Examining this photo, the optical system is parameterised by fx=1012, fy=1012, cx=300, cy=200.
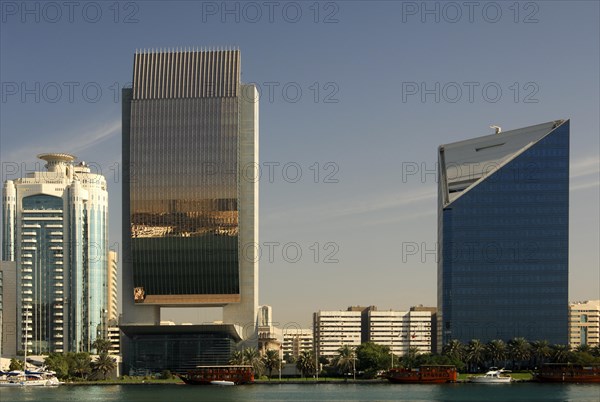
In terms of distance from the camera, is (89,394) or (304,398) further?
(89,394)

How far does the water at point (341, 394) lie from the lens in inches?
6225

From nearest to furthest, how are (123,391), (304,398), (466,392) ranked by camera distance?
(304,398) < (466,392) < (123,391)

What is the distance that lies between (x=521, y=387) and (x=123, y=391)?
248ft

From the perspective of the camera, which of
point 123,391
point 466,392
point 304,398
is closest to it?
point 304,398

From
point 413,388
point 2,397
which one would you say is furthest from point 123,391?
point 413,388

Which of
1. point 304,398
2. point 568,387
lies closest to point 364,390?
point 304,398

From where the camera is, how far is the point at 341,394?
172 m

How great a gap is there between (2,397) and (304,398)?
5160cm

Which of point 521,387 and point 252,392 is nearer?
point 252,392

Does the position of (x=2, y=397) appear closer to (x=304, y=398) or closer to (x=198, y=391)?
(x=198, y=391)

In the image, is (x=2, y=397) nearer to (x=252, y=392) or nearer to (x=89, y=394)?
(x=89, y=394)

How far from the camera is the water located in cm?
15812

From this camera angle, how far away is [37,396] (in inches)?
6772

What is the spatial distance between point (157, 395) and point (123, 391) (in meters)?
20.6
